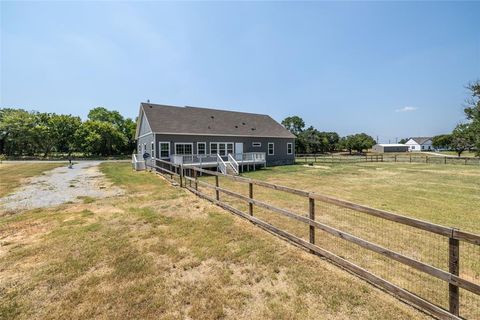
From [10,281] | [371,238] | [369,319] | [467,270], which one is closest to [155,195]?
[10,281]

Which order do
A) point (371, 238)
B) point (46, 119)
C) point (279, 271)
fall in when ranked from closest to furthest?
point (279, 271), point (371, 238), point (46, 119)

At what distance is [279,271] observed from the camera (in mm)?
3633

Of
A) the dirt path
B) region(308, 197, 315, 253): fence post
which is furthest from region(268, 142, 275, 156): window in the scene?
region(308, 197, 315, 253): fence post

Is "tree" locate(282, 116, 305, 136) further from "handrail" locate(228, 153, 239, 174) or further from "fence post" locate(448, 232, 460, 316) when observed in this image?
"fence post" locate(448, 232, 460, 316)

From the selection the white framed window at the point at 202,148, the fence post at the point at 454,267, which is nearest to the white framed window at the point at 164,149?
the white framed window at the point at 202,148

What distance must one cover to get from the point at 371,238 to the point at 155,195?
7531mm

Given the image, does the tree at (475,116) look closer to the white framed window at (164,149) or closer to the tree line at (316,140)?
the white framed window at (164,149)

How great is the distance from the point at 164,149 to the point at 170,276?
54.1 ft

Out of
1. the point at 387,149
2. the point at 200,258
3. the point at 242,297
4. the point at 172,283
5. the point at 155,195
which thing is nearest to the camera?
the point at 242,297

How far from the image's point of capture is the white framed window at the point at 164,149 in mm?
18797

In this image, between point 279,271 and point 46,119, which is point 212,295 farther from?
point 46,119

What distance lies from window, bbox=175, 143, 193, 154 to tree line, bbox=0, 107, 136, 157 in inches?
1185

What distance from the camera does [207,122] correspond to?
73.8 ft

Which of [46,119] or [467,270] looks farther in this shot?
[46,119]
